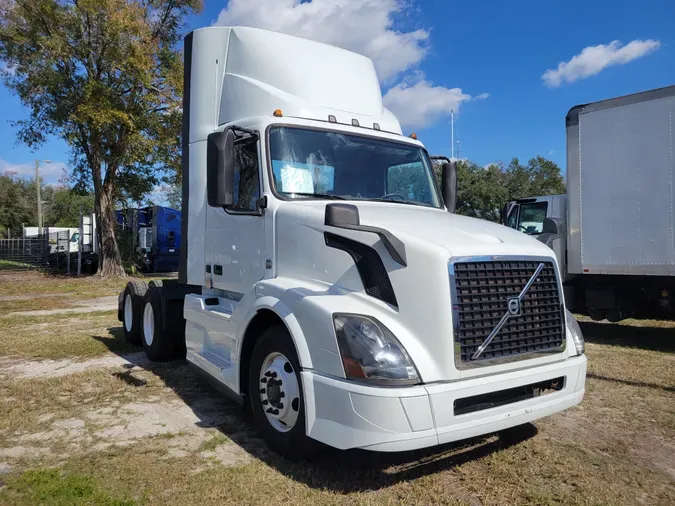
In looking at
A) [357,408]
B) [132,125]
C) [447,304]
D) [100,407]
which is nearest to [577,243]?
[447,304]

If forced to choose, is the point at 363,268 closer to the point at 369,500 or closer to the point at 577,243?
the point at 369,500

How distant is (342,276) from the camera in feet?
11.9

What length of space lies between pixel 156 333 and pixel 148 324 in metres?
0.55

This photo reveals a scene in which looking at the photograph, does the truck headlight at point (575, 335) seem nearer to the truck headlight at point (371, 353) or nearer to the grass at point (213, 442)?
the truck headlight at point (371, 353)

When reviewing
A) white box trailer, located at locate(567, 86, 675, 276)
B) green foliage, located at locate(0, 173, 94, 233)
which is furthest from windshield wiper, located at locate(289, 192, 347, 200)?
green foliage, located at locate(0, 173, 94, 233)

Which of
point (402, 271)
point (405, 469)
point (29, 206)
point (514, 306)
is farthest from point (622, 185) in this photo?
point (29, 206)

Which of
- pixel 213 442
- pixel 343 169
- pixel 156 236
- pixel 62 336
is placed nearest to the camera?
pixel 213 442

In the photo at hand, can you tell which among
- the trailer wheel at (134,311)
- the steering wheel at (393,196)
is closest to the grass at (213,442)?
the steering wheel at (393,196)

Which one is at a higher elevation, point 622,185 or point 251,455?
point 622,185

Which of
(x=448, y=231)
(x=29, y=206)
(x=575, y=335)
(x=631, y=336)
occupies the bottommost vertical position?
(x=631, y=336)

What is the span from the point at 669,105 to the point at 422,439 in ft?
22.8

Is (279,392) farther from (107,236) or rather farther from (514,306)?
(107,236)

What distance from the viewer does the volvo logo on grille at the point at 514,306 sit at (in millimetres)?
3467

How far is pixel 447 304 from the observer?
10.5 feet
